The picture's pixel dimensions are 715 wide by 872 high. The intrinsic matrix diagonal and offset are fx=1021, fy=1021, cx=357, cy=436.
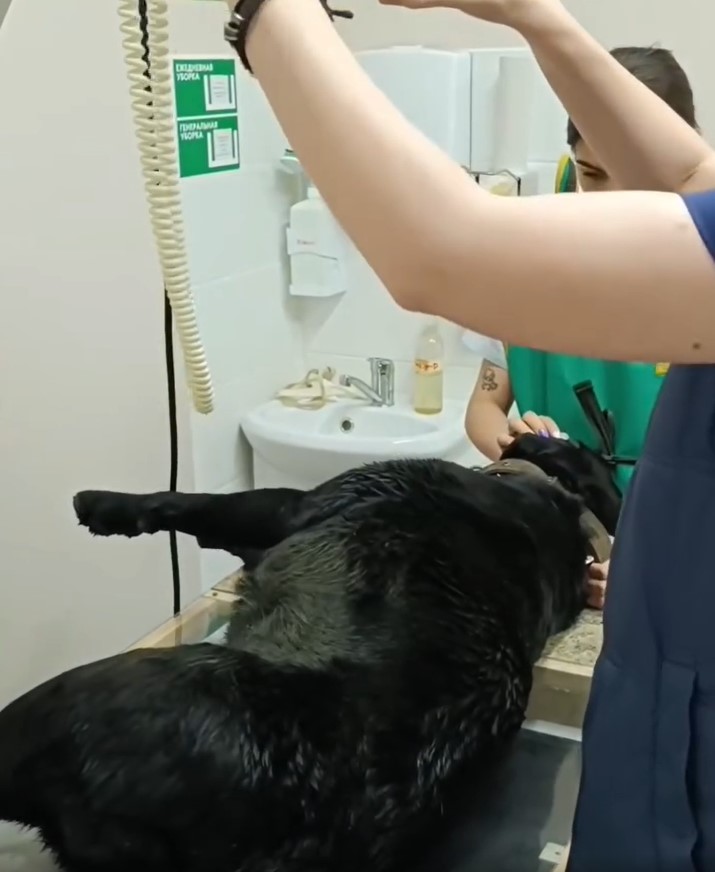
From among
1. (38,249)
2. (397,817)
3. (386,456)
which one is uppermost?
(38,249)

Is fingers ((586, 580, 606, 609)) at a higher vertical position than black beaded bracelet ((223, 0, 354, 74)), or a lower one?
lower

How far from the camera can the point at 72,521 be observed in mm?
1551

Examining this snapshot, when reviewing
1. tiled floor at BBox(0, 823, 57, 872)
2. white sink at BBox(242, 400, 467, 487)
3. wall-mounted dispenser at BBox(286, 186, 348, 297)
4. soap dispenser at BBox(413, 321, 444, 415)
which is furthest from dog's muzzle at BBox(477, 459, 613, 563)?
wall-mounted dispenser at BBox(286, 186, 348, 297)

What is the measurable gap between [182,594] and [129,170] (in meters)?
0.76

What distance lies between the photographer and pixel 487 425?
167 centimetres

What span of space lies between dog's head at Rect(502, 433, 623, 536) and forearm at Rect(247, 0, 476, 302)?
0.83 m

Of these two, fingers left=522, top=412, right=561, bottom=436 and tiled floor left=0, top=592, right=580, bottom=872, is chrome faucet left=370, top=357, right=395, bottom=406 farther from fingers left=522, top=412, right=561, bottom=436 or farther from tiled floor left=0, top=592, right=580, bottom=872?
tiled floor left=0, top=592, right=580, bottom=872

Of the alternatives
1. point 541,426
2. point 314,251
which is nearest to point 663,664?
point 541,426

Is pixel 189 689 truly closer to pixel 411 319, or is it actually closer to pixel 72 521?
pixel 72 521

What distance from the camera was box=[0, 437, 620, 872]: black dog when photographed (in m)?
0.69

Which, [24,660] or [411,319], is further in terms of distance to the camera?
[411,319]

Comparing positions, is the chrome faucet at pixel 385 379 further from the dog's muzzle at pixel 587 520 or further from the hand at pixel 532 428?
the dog's muzzle at pixel 587 520

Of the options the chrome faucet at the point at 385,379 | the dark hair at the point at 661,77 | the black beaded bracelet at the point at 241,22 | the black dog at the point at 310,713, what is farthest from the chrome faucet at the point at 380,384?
the black beaded bracelet at the point at 241,22

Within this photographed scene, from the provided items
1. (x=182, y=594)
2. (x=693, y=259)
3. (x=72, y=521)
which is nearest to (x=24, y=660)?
(x=72, y=521)
